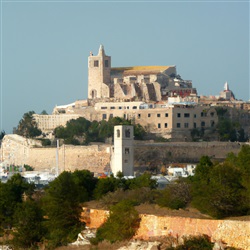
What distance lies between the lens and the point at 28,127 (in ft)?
275

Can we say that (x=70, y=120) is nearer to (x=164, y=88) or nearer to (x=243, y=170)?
(x=164, y=88)

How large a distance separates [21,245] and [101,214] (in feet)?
9.86

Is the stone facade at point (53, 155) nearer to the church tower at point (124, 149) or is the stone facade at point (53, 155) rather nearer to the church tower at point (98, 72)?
the church tower at point (124, 149)

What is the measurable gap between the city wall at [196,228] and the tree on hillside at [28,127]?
39.3 metres

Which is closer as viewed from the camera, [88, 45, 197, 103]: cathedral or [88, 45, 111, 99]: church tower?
[88, 45, 197, 103]: cathedral

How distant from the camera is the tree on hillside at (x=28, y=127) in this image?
8331cm

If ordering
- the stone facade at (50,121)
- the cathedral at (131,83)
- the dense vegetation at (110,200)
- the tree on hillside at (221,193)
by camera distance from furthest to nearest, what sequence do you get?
the cathedral at (131,83)
the stone facade at (50,121)
the dense vegetation at (110,200)
the tree on hillside at (221,193)

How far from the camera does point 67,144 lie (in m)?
77.6

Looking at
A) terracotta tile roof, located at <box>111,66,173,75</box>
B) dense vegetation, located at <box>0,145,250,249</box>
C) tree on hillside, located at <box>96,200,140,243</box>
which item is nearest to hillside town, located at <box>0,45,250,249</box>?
terracotta tile roof, located at <box>111,66,173,75</box>

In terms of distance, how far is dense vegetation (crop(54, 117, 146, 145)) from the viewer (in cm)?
7719

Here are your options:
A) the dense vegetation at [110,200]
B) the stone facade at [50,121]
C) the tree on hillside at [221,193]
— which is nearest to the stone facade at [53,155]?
the stone facade at [50,121]

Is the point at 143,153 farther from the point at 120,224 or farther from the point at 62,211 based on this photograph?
the point at 120,224

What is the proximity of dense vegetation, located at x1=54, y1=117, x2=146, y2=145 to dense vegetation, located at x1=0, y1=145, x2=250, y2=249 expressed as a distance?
889 inches

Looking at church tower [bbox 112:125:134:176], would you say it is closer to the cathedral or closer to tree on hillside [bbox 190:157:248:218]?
the cathedral
